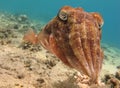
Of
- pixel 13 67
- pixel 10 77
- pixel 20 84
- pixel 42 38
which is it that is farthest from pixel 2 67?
pixel 42 38

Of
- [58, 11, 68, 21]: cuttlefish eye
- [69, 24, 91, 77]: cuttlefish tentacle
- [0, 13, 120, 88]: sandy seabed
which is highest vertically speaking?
[58, 11, 68, 21]: cuttlefish eye

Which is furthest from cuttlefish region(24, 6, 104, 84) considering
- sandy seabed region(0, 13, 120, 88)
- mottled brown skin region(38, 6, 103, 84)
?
sandy seabed region(0, 13, 120, 88)

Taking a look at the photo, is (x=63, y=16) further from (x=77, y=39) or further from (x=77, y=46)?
(x=77, y=46)

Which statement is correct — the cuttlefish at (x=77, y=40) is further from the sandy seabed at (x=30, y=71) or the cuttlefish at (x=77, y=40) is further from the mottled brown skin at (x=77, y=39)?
the sandy seabed at (x=30, y=71)

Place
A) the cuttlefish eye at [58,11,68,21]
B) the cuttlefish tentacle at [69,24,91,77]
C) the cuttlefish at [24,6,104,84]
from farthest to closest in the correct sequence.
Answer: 1. the cuttlefish eye at [58,11,68,21]
2. the cuttlefish at [24,6,104,84]
3. the cuttlefish tentacle at [69,24,91,77]

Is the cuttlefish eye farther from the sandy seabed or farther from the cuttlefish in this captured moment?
the sandy seabed

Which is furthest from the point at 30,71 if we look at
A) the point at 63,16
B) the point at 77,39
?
the point at 77,39

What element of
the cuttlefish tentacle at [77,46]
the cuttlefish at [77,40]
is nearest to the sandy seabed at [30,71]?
the cuttlefish at [77,40]
